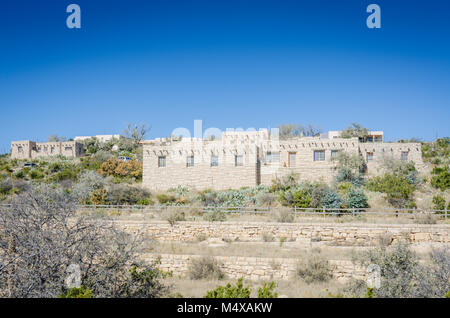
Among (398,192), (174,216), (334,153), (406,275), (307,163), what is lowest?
(406,275)

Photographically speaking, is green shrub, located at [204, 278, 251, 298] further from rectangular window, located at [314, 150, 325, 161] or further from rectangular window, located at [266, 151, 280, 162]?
rectangular window, located at [314, 150, 325, 161]

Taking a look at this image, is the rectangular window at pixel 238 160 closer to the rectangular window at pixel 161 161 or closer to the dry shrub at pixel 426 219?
the rectangular window at pixel 161 161

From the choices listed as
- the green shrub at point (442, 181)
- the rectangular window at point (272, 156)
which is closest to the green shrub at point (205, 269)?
the rectangular window at point (272, 156)

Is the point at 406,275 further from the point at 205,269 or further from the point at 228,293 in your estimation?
the point at 205,269

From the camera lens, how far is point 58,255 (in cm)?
725

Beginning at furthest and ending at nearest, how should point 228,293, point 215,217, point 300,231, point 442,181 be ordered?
point 442,181, point 215,217, point 300,231, point 228,293

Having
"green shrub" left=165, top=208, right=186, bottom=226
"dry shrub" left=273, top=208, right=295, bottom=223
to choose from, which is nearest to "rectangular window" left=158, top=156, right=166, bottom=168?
"green shrub" left=165, top=208, right=186, bottom=226

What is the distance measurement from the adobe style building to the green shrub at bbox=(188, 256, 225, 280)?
53.4 ft

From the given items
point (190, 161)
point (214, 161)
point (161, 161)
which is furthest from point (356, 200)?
point (161, 161)

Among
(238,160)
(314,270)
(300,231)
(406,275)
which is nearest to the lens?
(406,275)

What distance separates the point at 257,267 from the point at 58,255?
6210 millimetres

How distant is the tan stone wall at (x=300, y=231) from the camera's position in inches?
567

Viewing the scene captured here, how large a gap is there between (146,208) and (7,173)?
23.7 m

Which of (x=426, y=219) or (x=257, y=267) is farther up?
(x=426, y=219)
